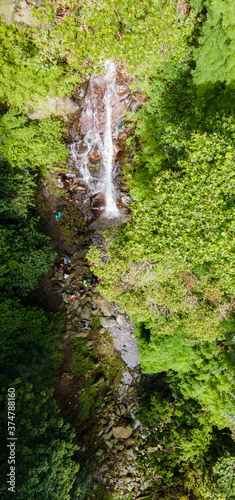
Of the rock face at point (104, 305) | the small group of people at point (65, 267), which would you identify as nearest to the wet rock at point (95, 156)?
the small group of people at point (65, 267)

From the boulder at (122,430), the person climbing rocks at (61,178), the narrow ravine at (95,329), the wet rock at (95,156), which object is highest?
the wet rock at (95,156)

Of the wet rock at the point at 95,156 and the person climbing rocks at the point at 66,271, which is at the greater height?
the wet rock at the point at 95,156

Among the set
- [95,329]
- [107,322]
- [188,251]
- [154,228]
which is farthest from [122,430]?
[154,228]

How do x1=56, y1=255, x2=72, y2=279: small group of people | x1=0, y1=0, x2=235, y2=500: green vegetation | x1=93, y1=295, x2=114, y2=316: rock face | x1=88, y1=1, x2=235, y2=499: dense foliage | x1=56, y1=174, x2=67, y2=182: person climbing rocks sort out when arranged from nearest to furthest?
1. x1=88, y1=1, x2=235, y2=499: dense foliage
2. x1=0, y1=0, x2=235, y2=500: green vegetation
3. x1=56, y1=174, x2=67, y2=182: person climbing rocks
4. x1=56, y1=255, x2=72, y2=279: small group of people
5. x1=93, y1=295, x2=114, y2=316: rock face

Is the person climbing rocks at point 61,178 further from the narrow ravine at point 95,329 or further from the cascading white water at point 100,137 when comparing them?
the cascading white water at point 100,137

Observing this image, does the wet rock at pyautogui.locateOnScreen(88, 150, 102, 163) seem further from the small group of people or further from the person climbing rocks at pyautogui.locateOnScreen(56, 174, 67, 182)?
the small group of people

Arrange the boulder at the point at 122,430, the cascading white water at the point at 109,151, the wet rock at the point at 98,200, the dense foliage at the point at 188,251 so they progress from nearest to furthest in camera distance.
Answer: the dense foliage at the point at 188,251
the cascading white water at the point at 109,151
the wet rock at the point at 98,200
the boulder at the point at 122,430

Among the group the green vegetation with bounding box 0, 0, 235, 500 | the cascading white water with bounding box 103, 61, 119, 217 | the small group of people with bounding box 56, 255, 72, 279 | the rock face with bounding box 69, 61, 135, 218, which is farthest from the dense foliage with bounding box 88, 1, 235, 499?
the small group of people with bounding box 56, 255, 72, 279

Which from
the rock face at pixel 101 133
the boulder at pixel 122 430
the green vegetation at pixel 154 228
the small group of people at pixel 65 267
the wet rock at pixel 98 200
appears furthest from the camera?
the boulder at pixel 122 430
